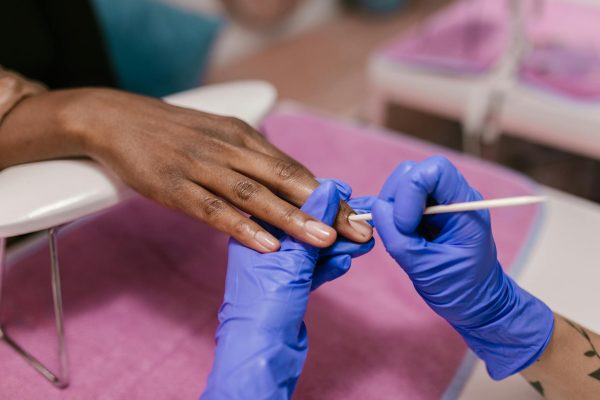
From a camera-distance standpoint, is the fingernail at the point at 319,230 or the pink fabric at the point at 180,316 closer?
the fingernail at the point at 319,230

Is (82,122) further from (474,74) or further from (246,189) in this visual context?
(474,74)

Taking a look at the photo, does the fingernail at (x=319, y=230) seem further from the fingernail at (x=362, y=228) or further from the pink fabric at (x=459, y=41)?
the pink fabric at (x=459, y=41)

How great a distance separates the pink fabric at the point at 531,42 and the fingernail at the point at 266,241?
1.12 meters

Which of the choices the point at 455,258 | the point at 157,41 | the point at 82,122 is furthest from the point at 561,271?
the point at 157,41

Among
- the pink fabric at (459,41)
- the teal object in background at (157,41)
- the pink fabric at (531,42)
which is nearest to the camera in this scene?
the pink fabric at (531,42)

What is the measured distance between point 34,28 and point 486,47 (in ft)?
4.36

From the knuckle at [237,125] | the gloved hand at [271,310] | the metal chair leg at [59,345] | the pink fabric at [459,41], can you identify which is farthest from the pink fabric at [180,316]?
the pink fabric at [459,41]

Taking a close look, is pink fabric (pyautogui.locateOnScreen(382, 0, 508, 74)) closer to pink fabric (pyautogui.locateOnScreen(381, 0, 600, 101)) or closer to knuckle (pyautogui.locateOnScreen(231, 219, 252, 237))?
pink fabric (pyautogui.locateOnScreen(381, 0, 600, 101))

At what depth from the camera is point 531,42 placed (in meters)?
1.75

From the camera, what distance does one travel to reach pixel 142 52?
182 centimetres

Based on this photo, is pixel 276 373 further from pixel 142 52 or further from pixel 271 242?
pixel 142 52

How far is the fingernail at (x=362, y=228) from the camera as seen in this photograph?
701mm

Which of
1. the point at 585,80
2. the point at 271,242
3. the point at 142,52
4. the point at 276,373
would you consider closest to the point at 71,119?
the point at 271,242

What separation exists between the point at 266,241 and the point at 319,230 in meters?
0.07
